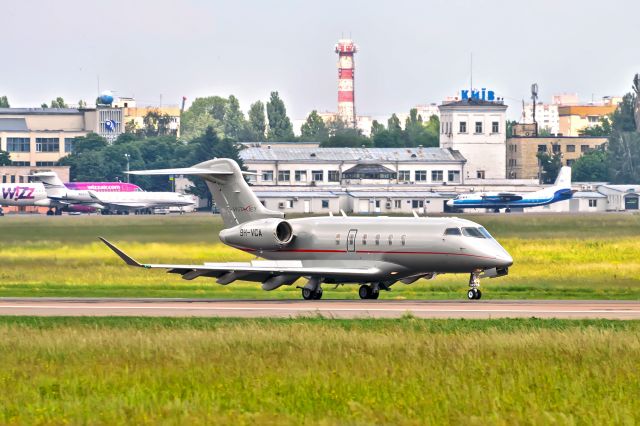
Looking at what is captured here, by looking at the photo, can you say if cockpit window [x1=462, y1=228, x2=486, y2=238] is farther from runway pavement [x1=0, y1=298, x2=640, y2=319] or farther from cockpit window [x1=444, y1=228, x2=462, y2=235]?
runway pavement [x1=0, y1=298, x2=640, y2=319]

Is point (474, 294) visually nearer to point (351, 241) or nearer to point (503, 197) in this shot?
point (351, 241)

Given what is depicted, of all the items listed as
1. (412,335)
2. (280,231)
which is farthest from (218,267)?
(412,335)

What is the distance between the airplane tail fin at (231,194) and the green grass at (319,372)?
17.5m

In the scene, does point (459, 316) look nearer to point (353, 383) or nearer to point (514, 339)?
point (514, 339)

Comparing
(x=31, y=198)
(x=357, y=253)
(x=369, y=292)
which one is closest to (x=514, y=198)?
(x=31, y=198)

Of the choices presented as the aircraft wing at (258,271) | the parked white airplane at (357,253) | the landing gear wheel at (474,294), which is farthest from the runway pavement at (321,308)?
the parked white airplane at (357,253)

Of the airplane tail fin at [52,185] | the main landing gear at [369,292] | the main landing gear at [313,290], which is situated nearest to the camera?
the main landing gear at [313,290]

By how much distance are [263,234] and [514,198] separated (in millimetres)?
137551

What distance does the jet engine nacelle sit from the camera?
5462cm

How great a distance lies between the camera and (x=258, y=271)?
5103 centimetres

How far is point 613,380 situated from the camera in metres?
28.4

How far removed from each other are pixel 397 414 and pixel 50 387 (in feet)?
23.9

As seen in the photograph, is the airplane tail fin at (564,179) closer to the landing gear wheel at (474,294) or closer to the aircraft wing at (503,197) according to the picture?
the aircraft wing at (503,197)

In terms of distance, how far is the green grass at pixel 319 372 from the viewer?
24.4 meters
